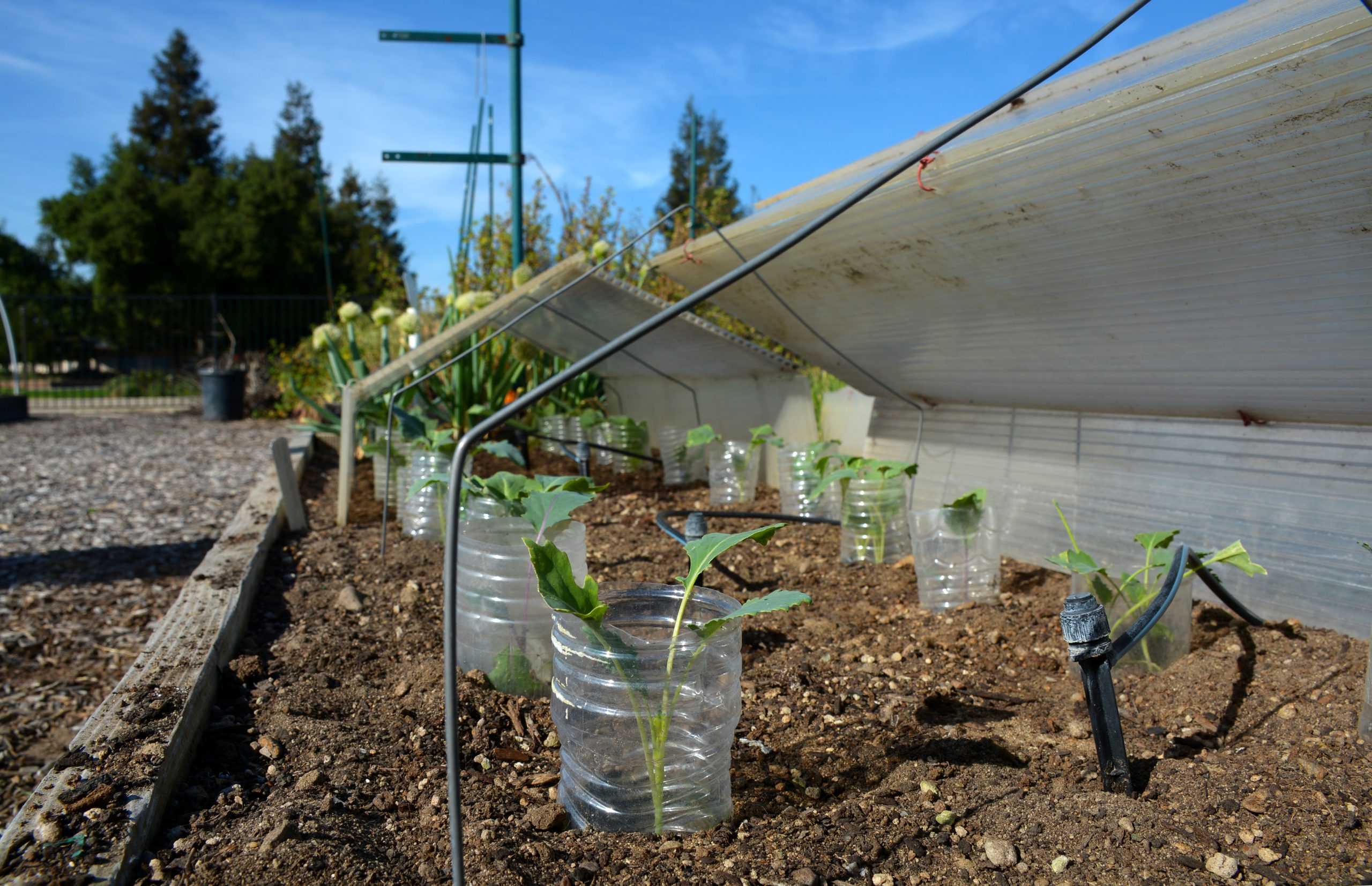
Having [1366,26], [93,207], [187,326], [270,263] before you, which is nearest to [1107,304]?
[1366,26]

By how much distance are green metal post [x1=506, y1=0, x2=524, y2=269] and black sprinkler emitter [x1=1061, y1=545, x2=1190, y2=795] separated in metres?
5.15

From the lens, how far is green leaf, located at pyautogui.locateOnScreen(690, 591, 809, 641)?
1.24 m

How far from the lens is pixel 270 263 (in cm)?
2142

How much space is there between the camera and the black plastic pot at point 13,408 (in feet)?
33.8

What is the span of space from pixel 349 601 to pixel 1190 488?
94.7 inches

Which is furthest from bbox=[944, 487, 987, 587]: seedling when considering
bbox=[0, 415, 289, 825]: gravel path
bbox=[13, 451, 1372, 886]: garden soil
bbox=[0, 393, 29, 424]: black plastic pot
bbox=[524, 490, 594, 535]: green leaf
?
bbox=[0, 393, 29, 424]: black plastic pot

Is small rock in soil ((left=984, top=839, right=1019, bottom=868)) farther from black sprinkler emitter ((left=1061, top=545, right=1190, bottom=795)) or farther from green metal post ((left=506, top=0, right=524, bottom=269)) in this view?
green metal post ((left=506, top=0, right=524, bottom=269))

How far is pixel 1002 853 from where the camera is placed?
1289 millimetres

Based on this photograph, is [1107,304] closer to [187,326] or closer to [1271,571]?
[1271,571]

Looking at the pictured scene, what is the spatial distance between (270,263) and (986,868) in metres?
23.2

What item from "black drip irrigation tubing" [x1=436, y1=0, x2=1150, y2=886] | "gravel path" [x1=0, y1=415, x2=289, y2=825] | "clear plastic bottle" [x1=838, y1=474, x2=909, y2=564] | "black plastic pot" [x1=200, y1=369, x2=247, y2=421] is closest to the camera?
"black drip irrigation tubing" [x1=436, y1=0, x2=1150, y2=886]

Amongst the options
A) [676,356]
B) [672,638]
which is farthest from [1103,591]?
[676,356]

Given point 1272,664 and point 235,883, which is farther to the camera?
point 1272,664

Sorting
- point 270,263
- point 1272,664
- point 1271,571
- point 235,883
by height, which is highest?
point 270,263
